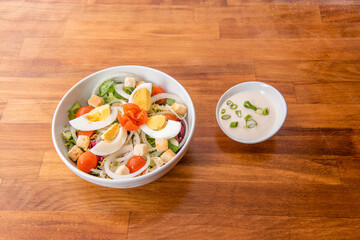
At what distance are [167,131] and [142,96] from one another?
0.21m

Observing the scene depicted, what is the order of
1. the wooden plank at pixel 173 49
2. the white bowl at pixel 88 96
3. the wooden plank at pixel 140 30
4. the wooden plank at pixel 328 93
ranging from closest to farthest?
1. the white bowl at pixel 88 96
2. the wooden plank at pixel 328 93
3. the wooden plank at pixel 173 49
4. the wooden plank at pixel 140 30

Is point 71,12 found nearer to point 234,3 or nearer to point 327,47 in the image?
point 234,3

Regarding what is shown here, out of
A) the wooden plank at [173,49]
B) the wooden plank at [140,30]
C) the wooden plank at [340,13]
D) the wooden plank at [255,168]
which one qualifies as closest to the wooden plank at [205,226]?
the wooden plank at [255,168]

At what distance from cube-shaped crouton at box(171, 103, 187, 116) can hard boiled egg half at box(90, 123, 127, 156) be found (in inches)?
10.0

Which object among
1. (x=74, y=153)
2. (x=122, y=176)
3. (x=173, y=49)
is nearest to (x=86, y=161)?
(x=74, y=153)

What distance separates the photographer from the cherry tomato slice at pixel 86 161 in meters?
1.30

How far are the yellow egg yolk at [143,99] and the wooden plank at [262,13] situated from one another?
0.85m

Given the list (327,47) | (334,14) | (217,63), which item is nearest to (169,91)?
(217,63)

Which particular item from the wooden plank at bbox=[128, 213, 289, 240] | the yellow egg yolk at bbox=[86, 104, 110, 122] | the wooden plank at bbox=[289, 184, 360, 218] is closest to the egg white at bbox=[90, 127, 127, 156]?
the yellow egg yolk at bbox=[86, 104, 110, 122]

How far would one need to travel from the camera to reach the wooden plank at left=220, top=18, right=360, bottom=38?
1.95m

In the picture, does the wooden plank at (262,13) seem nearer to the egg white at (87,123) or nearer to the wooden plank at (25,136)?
the egg white at (87,123)

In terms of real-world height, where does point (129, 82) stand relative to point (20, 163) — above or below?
above

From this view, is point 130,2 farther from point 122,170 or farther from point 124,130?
point 122,170

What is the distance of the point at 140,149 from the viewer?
1308mm
